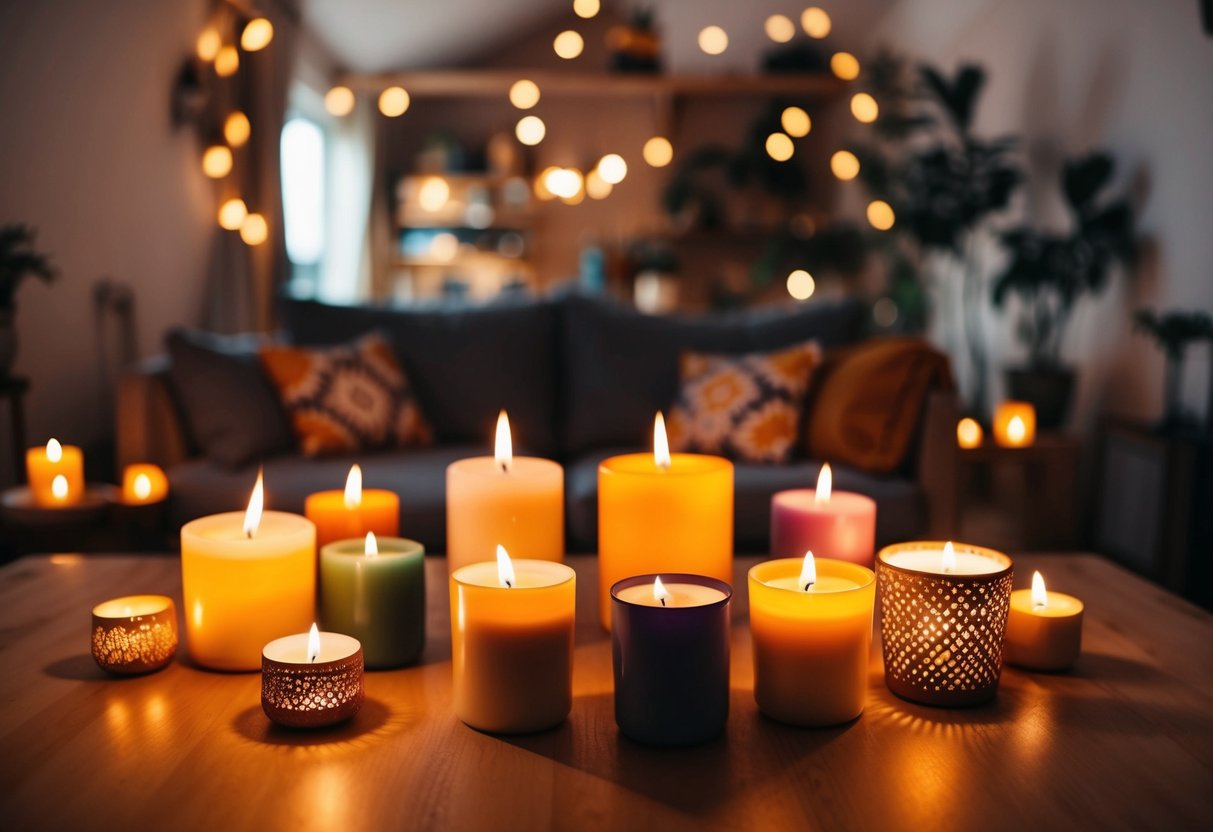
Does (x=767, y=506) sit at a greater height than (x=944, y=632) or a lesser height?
lesser

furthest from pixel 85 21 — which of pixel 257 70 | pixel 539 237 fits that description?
pixel 539 237

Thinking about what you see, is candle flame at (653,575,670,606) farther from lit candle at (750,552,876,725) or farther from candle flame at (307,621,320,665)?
candle flame at (307,621,320,665)

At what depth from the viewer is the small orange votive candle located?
2.93 meters

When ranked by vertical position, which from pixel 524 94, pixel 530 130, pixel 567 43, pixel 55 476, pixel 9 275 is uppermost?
pixel 567 43

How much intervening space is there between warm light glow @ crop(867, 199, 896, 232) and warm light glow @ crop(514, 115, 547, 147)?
7.00 ft

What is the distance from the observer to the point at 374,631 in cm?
84

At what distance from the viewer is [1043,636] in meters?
0.84

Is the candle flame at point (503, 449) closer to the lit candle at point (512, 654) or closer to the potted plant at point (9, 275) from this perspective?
the lit candle at point (512, 654)

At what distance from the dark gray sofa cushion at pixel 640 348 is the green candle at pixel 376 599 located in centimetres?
184

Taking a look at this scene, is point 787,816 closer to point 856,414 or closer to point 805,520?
point 805,520

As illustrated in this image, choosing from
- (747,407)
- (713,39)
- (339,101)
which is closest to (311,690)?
(747,407)

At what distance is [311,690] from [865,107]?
5622 mm

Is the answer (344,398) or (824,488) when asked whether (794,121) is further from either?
(824,488)

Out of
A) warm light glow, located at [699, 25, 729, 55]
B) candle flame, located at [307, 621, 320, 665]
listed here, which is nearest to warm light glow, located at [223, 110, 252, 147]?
warm light glow, located at [699, 25, 729, 55]
